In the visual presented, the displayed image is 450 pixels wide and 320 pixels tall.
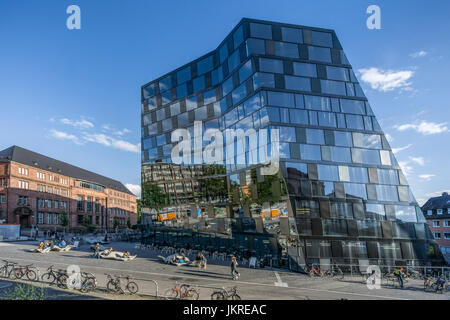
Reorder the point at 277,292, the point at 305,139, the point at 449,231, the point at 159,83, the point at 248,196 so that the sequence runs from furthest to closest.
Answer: the point at 449,231 < the point at 159,83 < the point at 248,196 < the point at 305,139 < the point at 277,292

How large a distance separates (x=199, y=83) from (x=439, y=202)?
6831 centimetres

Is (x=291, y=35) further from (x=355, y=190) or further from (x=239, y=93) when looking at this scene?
(x=355, y=190)

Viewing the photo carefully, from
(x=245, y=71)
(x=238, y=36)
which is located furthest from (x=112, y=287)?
(x=238, y=36)

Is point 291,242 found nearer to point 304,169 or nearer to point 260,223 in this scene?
point 260,223

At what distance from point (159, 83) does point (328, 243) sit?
3185cm

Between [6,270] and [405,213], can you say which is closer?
[6,270]

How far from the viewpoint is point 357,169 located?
103 ft

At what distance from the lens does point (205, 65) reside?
42.6 m

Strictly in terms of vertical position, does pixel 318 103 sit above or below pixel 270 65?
below

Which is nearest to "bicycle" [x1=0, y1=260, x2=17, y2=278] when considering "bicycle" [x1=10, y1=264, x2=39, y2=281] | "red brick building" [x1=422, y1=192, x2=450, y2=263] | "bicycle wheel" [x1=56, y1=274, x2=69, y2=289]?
"bicycle" [x1=10, y1=264, x2=39, y2=281]

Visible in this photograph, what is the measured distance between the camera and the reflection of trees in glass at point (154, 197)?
4447 cm

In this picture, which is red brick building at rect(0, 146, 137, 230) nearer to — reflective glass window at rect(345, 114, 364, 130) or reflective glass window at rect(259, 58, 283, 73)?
reflective glass window at rect(259, 58, 283, 73)

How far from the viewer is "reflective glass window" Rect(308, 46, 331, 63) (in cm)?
3388

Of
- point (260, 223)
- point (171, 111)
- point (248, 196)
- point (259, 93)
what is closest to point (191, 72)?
point (171, 111)
